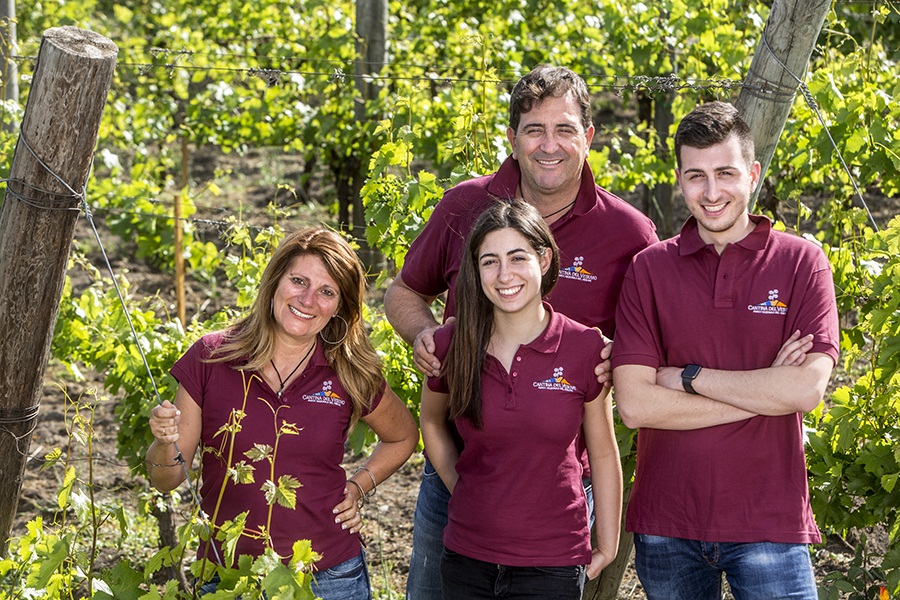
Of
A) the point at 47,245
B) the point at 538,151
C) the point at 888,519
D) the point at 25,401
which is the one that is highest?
the point at 538,151

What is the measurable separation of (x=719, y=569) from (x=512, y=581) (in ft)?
1.64

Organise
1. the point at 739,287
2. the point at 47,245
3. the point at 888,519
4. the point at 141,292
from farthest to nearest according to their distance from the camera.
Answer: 1. the point at 141,292
2. the point at 888,519
3. the point at 47,245
4. the point at 739,287

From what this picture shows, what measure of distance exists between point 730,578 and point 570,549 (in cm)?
39

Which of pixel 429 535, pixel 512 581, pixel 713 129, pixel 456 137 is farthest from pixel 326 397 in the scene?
pixel 456 137

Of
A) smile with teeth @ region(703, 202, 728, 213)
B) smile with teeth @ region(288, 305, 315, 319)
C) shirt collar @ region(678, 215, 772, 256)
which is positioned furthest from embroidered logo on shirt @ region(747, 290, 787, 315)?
smile with teeth @ region(288, 305, 315, 319)

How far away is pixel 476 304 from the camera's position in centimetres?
291

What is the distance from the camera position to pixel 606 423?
9.59ft

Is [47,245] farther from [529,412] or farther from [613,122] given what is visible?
[613,122]

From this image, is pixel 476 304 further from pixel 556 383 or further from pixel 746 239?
pixel 746 239

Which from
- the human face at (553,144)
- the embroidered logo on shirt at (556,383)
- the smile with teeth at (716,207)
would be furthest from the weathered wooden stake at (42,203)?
the smile with teeth at (716,207)

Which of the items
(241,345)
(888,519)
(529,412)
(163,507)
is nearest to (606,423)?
(529,412)

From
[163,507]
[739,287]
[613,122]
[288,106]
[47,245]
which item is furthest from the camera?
[613,122]

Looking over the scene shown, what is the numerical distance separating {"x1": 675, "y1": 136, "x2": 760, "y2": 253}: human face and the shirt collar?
0.02 metres

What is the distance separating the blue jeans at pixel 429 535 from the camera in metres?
3.26
